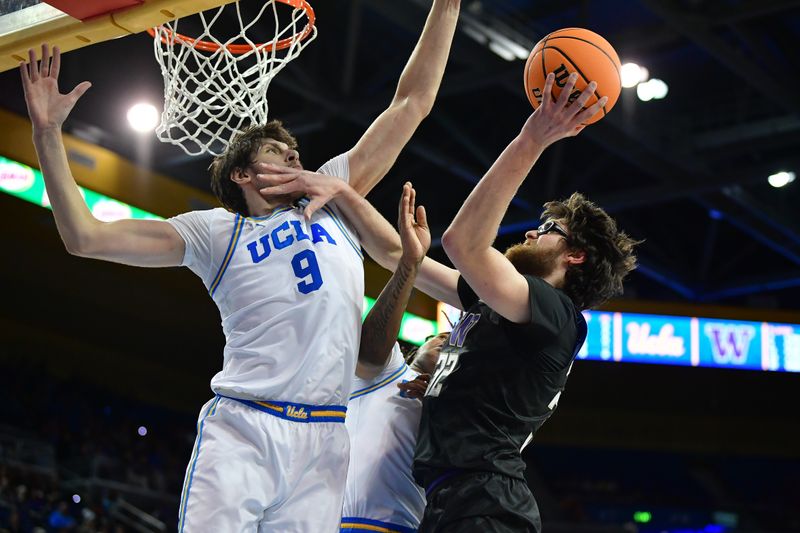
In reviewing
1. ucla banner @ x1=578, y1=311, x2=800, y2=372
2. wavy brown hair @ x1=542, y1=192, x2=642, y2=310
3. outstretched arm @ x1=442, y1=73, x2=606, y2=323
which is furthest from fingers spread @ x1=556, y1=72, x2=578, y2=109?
ucla banner @ x1=578, y1=311, x2=800, y2=372

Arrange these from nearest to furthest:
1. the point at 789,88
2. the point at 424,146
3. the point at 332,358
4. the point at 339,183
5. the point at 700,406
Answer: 1. the point at 332,358
2. the point at 339,183
3. the point at 789,88
4. the point at 424,146
5. the point at 700,406

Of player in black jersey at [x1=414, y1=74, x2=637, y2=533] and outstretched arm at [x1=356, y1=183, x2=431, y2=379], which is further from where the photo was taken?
outstretched arm at [x1=356, y1=183, x2=431, y2=379]

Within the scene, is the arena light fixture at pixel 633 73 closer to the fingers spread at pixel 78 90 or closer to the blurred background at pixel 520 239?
the blurred background at pixel 520 239

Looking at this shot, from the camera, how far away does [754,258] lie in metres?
17.1

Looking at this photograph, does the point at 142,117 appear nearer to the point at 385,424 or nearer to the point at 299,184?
the point at 385,424

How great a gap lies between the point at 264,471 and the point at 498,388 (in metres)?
0.86

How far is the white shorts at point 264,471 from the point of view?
3.03 m

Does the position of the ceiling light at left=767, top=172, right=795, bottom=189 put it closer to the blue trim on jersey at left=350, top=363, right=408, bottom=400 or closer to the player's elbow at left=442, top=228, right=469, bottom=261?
the blue trim on jersey at left=350, top=363, right=408, bottom=400

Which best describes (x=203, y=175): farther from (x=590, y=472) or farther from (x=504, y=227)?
(x=590, y=472)

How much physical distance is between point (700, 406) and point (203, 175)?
1031 centimetres

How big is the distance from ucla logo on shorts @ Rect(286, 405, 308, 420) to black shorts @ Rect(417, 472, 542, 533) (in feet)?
1.81

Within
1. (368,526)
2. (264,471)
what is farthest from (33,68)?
(368,526)

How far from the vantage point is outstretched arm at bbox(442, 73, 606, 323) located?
10.1ft

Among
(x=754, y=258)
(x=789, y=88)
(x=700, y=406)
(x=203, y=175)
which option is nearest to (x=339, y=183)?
(x=789, y=88)
